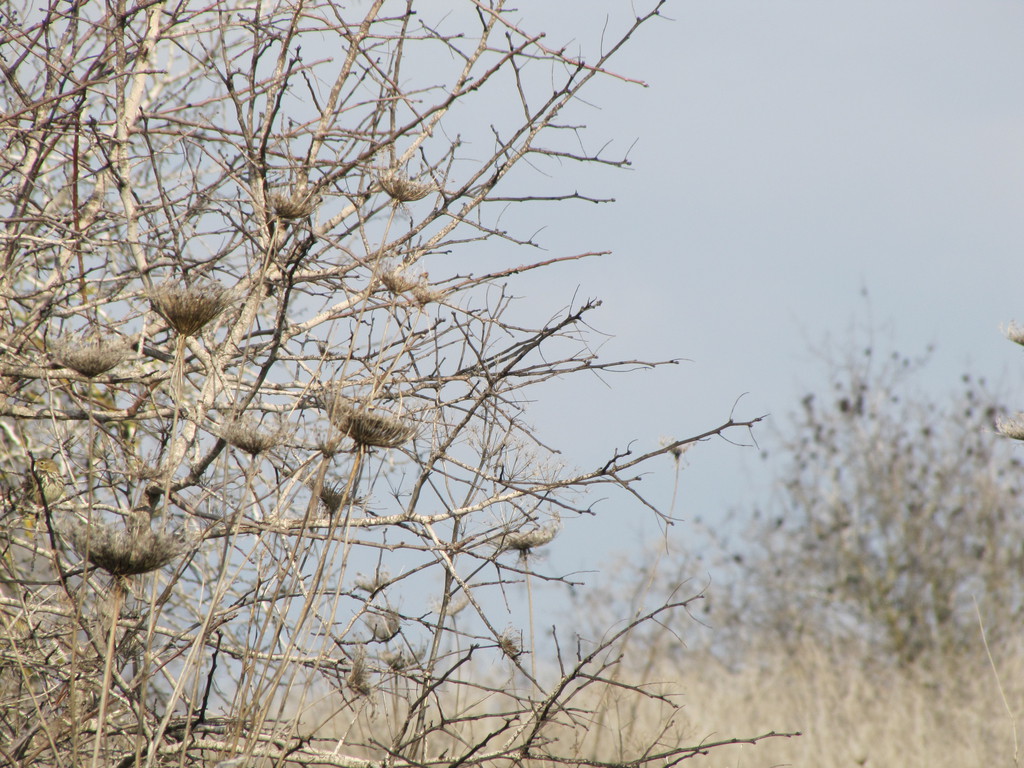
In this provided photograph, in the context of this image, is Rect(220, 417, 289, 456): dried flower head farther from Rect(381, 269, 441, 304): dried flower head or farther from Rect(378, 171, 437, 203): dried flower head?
Rect(378, 171, 437, 203): dried flower head

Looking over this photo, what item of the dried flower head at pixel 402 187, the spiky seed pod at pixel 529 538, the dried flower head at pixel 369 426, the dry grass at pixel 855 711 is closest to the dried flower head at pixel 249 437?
the dried flower head at pixel 369 426

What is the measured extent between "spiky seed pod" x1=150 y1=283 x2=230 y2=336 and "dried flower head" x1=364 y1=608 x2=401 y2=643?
1.26 meters

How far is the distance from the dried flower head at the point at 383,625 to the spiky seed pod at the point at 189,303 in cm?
126

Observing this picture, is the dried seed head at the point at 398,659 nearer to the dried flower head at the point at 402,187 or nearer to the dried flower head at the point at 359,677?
the dried flower head at the point at 359,677

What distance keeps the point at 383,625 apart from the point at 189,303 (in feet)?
4.96

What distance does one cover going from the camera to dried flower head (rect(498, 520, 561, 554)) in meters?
2.83

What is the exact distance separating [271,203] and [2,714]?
163 cm

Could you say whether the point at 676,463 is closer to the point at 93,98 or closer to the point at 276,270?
the point at 276,270

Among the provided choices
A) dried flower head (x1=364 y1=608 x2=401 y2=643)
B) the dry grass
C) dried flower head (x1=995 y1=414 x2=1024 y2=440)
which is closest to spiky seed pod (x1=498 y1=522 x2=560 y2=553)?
dried flower head (x1=364 y1=608 x2=401 y2=643)

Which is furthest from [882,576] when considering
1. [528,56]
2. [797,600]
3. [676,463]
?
[528,56]

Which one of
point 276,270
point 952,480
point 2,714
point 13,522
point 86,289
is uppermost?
point 952,480

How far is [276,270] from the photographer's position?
2857mm

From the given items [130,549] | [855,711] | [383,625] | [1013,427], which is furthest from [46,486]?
[855,711]

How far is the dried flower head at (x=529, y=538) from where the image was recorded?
2826 mm
